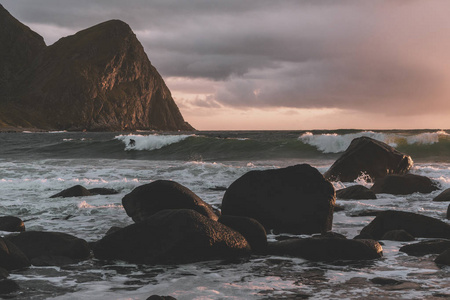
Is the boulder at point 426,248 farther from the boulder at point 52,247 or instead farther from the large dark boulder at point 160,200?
the boulder at point 52,247

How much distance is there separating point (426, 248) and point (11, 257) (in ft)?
17.5

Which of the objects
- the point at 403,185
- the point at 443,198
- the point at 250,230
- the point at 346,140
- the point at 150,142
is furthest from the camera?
the point at 150,142

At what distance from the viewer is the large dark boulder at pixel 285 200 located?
7836 millimetres

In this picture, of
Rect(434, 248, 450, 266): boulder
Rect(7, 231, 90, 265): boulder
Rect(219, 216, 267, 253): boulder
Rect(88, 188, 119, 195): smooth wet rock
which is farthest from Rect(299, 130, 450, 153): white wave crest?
Rect(7, 231, 90, 265): boulder

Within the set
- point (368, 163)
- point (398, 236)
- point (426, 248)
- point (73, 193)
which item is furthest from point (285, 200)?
point (368, 163)

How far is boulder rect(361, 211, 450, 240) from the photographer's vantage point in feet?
23.6

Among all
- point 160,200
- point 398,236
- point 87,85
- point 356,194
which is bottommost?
point 398,236

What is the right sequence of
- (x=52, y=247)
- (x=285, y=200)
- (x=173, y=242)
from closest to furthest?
(x=173, y=242), (x=52, y=247), (x=285, y=200)

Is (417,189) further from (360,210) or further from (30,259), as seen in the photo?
(30,259)

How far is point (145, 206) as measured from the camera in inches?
310

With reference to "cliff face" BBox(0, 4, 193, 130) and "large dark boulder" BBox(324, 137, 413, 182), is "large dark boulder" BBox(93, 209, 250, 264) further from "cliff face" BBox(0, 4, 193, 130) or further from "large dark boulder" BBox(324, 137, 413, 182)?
"cliff face" BBox(0, 4, 193, 130)

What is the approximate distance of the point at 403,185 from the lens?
12.2 meters

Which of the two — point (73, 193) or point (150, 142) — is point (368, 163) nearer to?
point (73, 193)

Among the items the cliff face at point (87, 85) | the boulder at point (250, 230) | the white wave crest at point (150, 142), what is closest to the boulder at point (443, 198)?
the boulder at point (250, 230)
